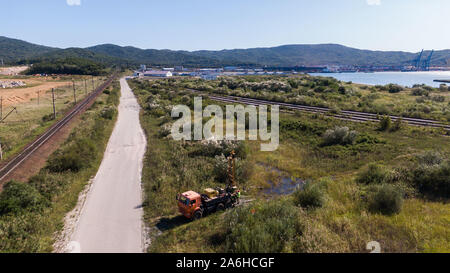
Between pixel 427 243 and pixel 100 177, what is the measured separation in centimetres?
2194

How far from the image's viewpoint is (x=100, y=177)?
21.6m

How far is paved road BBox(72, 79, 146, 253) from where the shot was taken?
42.0 feet

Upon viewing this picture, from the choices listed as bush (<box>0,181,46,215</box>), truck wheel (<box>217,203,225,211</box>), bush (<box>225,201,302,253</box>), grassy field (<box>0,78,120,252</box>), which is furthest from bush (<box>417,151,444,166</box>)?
bush (<box>0,181,46,215</box>)

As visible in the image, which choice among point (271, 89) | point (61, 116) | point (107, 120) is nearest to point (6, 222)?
point (107, 120)

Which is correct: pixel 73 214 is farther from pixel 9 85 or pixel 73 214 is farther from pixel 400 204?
pixel 9 85

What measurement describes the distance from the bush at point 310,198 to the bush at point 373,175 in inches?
195

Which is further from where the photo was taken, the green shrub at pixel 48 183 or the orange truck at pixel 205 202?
the green shrub at pixel 48 183

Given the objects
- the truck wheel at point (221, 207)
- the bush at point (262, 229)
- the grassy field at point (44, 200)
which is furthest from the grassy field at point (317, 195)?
the grassy field at point (44, 200)

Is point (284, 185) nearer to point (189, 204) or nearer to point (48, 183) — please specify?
point (189, 204)

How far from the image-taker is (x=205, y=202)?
49.9 ft

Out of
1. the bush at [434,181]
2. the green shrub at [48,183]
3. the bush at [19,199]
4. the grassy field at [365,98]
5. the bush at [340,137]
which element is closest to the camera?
the bush at [19,199]

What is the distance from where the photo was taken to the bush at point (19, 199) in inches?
569

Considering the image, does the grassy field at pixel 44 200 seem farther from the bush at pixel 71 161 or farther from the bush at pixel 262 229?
the bush at pixel 262 229

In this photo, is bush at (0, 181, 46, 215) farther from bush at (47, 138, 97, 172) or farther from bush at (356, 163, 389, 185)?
bush at (356, 163, 389, 185)
